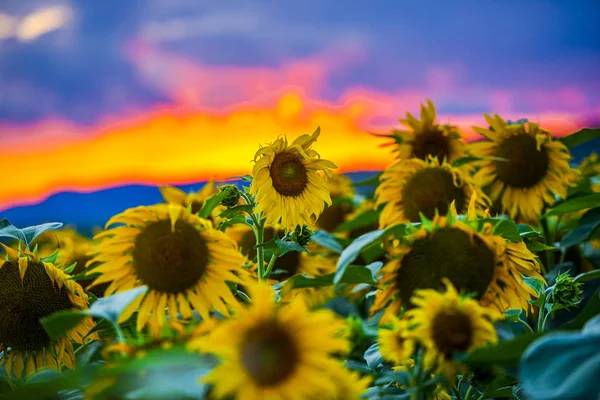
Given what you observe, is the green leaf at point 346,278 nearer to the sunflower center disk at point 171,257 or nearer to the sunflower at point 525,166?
the sunflower center disk at point 171,257

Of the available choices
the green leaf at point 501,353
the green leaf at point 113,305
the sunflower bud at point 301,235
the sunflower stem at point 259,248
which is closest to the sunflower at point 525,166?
the sunflower bud at point 301,235

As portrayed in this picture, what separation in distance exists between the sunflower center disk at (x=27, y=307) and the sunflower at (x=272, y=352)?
52cm

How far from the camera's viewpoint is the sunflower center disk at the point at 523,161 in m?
1.90

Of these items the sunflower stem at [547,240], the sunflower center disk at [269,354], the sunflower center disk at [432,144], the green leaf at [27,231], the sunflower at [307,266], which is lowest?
the sunflower at [307,266]

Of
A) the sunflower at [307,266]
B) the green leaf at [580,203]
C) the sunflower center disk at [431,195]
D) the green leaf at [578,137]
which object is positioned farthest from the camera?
the sunflower at [307,266]

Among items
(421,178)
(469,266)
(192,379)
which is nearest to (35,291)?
(192,379)

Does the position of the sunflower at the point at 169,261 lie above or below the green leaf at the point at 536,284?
above

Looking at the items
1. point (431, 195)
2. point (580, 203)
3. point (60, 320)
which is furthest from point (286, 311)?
point (580, 203)

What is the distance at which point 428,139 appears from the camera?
2.04 meters

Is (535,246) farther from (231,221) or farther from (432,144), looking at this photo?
(432,144)

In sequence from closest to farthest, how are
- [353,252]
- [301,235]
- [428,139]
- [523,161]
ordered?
[353,252], [301,235], [523,161], [428,139]

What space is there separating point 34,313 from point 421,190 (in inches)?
41.2

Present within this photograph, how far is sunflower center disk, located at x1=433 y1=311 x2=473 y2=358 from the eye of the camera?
0.74 metres

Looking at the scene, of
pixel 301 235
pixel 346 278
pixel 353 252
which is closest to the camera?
pixel 353 252
